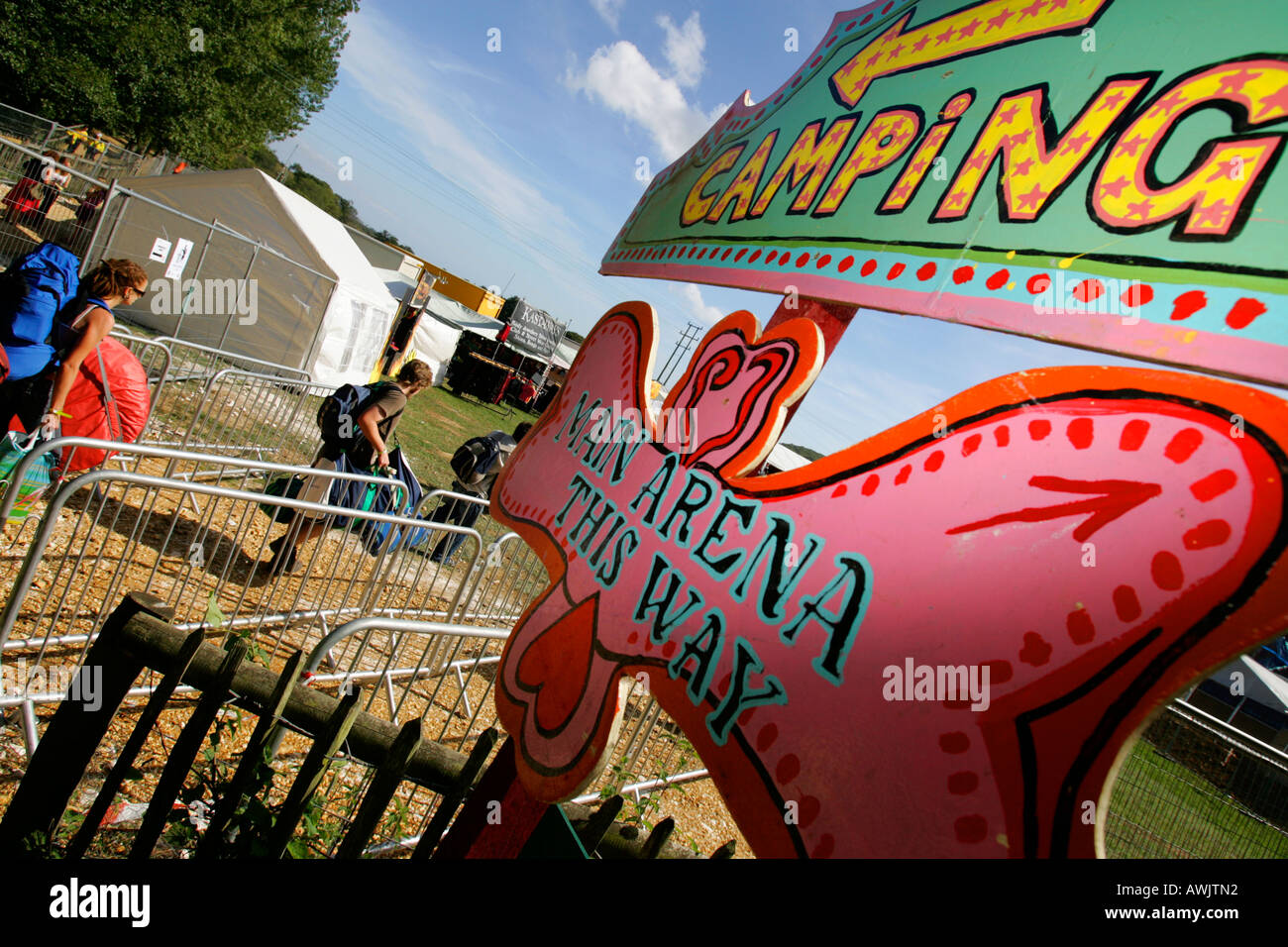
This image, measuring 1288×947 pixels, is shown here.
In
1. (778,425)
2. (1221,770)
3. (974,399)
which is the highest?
(974,399)

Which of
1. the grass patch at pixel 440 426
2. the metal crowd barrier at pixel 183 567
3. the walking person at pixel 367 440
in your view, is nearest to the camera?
the metal crowd barrier at pixel 183 567

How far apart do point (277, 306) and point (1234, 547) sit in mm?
15552

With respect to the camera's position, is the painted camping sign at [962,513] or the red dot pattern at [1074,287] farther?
the red dot pattern at [1074,287]

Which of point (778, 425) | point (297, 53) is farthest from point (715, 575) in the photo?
point (297, 53)

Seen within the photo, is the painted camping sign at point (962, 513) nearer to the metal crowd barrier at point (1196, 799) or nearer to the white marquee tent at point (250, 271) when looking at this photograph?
the metal crowd barrier at point (1196, 799)

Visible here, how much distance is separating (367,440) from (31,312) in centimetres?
221

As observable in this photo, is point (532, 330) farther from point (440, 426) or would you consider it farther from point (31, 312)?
point (31, 312)

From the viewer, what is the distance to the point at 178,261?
12.4 metres

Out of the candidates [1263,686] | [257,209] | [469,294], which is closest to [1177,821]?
[1263,686]

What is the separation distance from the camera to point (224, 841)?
6.40ft

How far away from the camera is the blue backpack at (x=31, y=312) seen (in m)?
4.36

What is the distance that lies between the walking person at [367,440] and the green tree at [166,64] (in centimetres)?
2939

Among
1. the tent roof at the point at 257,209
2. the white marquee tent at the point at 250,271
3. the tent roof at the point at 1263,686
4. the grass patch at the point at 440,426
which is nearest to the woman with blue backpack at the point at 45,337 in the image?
the grass patch at the point at 440,426
